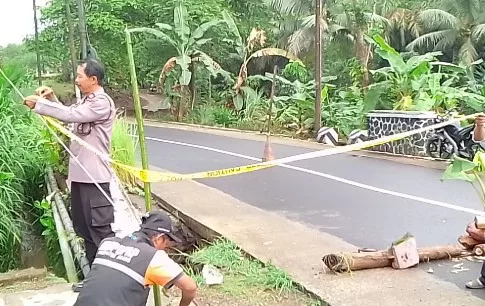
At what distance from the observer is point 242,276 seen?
497cm

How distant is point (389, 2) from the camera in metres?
27.6

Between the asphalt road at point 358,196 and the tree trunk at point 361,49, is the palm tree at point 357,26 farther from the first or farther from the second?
the asphalt road at point 358,196

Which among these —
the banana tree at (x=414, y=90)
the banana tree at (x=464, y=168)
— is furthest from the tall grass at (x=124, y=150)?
the banana tree at (x=414, y=90)

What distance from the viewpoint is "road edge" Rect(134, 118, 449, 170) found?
12.1m

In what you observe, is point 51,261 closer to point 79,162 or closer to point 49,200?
point 49,200

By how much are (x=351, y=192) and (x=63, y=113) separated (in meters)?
5.40

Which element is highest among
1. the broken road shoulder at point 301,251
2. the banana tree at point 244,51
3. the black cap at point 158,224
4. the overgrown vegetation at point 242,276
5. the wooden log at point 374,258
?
the banana tree at point 244,51

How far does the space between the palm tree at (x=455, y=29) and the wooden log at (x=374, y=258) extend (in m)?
22.3

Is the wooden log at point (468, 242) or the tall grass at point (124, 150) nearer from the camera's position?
the wooden log at point (468, 242)

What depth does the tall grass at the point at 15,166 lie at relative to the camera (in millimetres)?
6930

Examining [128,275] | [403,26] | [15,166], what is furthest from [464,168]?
[403,26]

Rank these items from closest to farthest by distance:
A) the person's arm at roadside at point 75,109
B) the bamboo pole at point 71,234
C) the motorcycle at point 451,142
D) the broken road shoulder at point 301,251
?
1. the broken road shoulder at point 301,251
2. the person's arm at roadside at point 75,109
3. the bamboo pole at point 71,234
4. the motorcycle at point 451,142

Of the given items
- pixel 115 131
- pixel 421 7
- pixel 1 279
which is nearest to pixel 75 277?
pixel 1 279

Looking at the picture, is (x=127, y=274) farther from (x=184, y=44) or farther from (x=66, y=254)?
(x=184, y=44)
